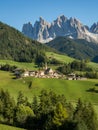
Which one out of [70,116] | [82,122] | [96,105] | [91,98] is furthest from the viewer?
[91,98]

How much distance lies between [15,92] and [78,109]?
85077 millimetres

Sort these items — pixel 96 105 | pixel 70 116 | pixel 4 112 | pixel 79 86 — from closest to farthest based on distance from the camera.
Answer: pixel 70 116
pixel 4 112
pixel 96 105
pixel 79 86

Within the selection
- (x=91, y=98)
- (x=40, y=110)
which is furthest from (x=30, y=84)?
(x=40, y=110)

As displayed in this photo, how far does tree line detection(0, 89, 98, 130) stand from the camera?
9169 cm

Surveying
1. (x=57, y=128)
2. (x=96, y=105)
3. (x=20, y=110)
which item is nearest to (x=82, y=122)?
(x=57, y=128)

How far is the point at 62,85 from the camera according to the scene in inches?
7869

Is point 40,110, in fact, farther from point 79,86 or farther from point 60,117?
point 79,86

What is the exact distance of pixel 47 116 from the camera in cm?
9894

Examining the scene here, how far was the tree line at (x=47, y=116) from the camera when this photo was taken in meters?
91.7

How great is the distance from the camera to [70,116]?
3922 inches

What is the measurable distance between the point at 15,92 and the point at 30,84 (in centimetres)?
1769

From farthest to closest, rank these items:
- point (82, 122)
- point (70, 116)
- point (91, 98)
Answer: point (91, 98), point (70, 116), point (82, 122)

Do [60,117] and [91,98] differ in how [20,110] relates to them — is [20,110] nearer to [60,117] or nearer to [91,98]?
[60,117]

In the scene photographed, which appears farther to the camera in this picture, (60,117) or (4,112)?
(4,112)
